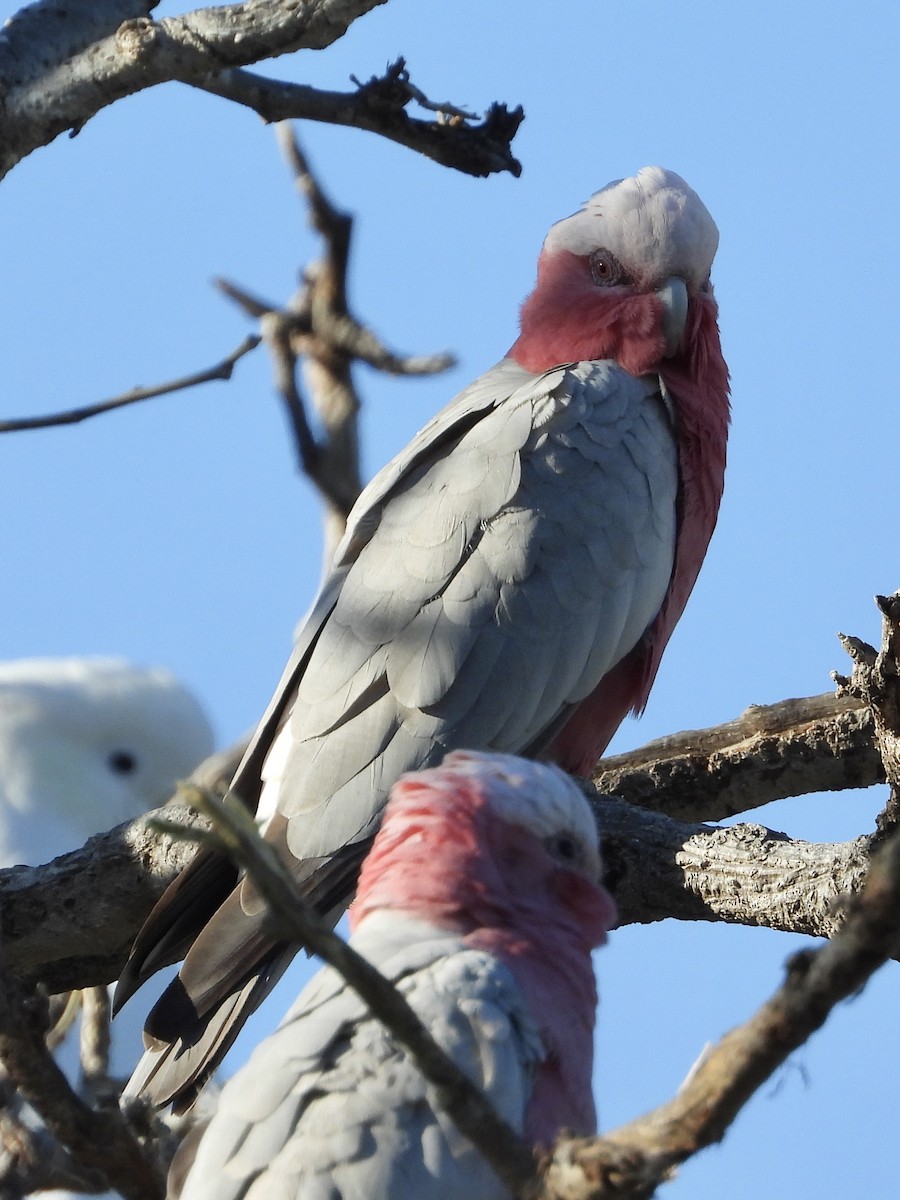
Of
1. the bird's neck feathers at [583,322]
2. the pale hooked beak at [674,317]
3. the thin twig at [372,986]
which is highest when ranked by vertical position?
the bird's neck feathers at [583,322]

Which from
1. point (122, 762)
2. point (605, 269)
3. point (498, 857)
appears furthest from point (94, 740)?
point (498, 857)

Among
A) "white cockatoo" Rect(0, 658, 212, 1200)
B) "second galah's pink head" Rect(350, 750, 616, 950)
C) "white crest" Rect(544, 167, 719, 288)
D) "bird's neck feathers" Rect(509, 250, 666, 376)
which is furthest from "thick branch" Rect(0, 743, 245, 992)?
"white cockatoo" Rect(0, 658, 212, 1200)

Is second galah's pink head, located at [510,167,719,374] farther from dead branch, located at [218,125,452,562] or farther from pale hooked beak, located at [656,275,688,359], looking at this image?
dead branch, located at [218,125,452,562]

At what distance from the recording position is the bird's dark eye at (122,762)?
898 centimetres

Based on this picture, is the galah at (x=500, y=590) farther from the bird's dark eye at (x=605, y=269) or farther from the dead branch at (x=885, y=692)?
the dead branch at (x=885, y=692)

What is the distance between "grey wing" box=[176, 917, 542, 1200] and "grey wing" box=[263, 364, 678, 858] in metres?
1.44

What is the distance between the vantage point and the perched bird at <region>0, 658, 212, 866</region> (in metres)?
8.71

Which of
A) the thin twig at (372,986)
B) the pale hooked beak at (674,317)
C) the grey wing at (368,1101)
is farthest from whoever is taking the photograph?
the pale hooked beak at (674,317)

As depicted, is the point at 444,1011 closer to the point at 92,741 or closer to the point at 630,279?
the point at 630,279

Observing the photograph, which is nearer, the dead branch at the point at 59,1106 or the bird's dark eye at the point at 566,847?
the dead branch at the point at 59,1106

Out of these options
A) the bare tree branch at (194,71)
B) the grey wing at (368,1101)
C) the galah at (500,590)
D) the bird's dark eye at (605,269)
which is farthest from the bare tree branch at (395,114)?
the grey wing at (368,1101)

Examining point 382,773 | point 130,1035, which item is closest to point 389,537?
point 382,773

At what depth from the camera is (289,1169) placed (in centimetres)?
333

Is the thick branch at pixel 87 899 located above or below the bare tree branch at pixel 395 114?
below
